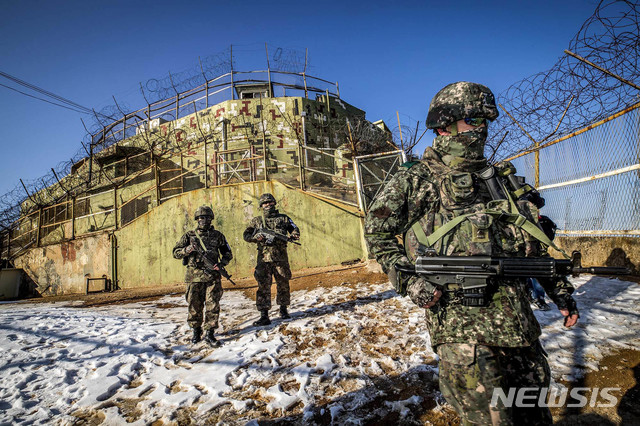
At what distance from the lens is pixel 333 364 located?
125 inches

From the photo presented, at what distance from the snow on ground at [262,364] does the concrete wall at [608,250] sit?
0.36 meters

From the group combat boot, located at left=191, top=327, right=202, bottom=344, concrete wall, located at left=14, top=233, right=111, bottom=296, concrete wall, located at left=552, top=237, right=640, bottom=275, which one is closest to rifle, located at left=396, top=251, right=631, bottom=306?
combat boot, located at left=191, top=327, right=202, bottom=344

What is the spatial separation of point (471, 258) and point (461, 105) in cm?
78

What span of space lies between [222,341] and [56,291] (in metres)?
12.4

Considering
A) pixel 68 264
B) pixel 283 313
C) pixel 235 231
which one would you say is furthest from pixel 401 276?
pixel 68 264

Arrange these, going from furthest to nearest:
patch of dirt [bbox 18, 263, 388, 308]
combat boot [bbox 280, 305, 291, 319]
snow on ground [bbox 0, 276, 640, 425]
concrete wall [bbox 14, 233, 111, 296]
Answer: concrete wall [bbox 14, 233, 111, 296], patch of dirt [bbox 18, 263, 388, 308], combat boot [bbox 280, 305, 291, 319], snow on ground [bbox 0, 276, 640, 425]

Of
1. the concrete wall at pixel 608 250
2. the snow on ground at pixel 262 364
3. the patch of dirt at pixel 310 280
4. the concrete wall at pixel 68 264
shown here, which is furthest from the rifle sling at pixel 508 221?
the concrete wall at pixel 68 264

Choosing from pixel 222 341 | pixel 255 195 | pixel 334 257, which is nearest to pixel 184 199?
pixel 255 195

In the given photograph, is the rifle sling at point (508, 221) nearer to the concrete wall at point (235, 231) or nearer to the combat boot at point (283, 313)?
the combat boot at point (283, 313)

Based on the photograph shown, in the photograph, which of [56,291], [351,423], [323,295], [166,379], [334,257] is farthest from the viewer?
[56,291]

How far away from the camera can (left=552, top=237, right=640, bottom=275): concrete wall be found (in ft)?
15.7

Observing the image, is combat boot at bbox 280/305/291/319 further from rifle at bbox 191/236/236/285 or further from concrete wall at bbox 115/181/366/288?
concrete wall at bbox 115/181/366/288

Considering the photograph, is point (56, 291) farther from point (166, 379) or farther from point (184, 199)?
point (166, 379)

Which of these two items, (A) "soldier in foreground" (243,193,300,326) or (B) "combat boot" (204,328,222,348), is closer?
(B) "combat boot" (204,328,222,348)
